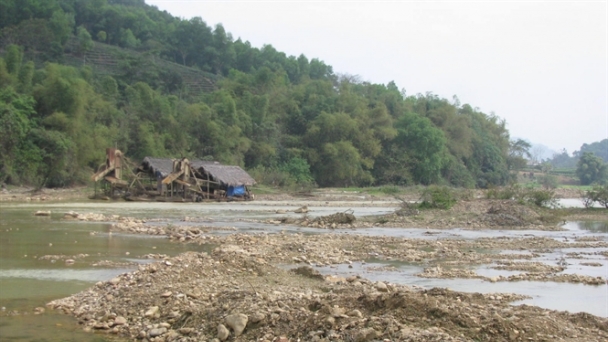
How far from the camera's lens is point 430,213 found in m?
31.2

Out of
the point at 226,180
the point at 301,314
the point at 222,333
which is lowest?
the point at 222,333

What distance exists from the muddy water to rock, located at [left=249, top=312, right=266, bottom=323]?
2334 mm

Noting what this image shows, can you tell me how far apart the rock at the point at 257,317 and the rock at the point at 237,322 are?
0.07m

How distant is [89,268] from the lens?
14492mm

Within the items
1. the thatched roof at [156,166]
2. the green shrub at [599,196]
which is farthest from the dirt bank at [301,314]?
the thatched roof at [156,166]

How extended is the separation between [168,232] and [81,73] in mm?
49668

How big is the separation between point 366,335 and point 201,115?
5297cm

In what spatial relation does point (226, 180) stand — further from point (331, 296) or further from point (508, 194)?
point (331, 296)

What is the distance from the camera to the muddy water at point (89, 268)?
10.0 metres

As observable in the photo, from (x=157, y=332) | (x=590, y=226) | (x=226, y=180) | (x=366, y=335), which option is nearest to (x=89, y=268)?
(x=157, y=332)

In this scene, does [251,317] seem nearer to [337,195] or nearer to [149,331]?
[149,331]

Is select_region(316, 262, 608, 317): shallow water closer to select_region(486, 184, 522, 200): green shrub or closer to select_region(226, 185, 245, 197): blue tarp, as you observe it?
select_region(486, 184, 522, 200): green shrub

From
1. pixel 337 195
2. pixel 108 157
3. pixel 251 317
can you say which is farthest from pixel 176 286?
pixel 337 195

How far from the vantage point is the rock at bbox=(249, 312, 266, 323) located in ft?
27.5
